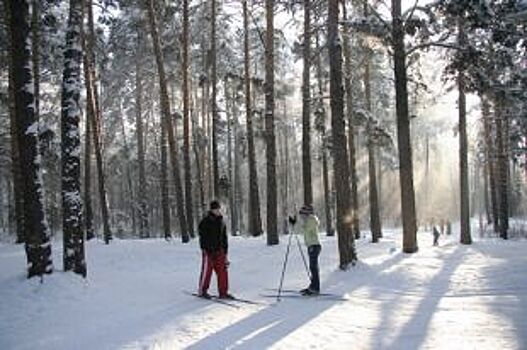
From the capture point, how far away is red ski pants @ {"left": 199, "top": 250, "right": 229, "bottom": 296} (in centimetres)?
1220

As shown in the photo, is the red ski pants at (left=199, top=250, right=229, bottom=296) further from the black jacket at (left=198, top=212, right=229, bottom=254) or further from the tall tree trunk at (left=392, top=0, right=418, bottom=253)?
the tall tree trunk at (left=392, top=0, right=418, bottom=253)

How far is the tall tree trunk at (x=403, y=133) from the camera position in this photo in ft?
62.8

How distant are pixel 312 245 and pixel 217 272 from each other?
1.99 m

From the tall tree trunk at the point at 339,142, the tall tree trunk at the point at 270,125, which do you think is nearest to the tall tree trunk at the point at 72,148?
the tall tree trunk at the point at 339,142

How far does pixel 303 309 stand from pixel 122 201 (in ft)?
190

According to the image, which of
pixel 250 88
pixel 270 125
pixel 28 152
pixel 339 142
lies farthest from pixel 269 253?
pixel 250 88

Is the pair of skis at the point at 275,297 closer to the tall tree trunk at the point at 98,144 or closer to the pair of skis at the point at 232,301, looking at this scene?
the pair of skis at the point at 232,301

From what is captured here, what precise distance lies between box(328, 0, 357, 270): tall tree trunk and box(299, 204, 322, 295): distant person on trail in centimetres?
262

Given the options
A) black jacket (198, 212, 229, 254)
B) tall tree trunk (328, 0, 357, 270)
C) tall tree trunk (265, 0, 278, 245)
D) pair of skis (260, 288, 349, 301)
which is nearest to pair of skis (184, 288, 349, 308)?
pair of skis (260, 288, 349, 301)

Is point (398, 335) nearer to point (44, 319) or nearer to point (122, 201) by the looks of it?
point (44, 319)

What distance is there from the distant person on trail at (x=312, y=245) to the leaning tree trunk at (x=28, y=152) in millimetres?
4872

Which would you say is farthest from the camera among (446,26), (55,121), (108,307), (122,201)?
(122,201)

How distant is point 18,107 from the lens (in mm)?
12336

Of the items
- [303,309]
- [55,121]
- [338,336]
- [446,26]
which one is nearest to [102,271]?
[303,309]
